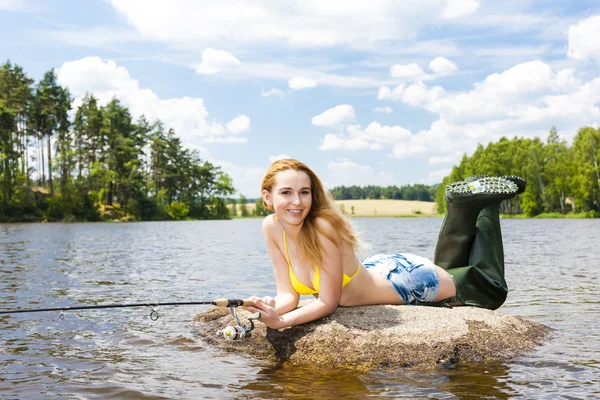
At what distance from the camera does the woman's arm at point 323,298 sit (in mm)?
5137

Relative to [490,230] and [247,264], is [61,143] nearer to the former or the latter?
[247,264]

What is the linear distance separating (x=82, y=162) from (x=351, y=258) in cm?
8563

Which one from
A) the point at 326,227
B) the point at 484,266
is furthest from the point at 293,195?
the point at 484,266

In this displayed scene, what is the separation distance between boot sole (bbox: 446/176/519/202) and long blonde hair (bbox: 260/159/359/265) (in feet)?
5.01

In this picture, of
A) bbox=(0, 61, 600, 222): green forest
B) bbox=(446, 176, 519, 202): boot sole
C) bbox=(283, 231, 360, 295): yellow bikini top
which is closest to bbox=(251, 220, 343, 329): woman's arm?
bbox=(283, 231, 360, 295): yellow bikini top

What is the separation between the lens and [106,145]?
286 ft

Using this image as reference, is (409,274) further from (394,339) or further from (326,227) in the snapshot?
(326,227)

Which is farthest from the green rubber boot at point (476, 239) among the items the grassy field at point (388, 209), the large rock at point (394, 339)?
the grassy field at point (388, 209)

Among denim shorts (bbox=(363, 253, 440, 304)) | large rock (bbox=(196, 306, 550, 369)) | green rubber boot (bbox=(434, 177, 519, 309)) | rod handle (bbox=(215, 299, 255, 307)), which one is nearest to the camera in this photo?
rod handle (bbox=(215, 299, 255, 307))

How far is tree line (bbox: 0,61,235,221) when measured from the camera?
69812 millimetres

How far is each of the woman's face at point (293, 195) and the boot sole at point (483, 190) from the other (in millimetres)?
1839

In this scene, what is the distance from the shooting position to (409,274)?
608cm

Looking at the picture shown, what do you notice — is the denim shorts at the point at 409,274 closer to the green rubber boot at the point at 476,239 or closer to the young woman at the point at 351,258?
the young woman at the point at 351,258

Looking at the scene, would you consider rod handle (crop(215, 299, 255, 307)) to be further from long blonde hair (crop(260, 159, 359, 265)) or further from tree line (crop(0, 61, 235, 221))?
tree line (crop(0, 61, 235, 221))
